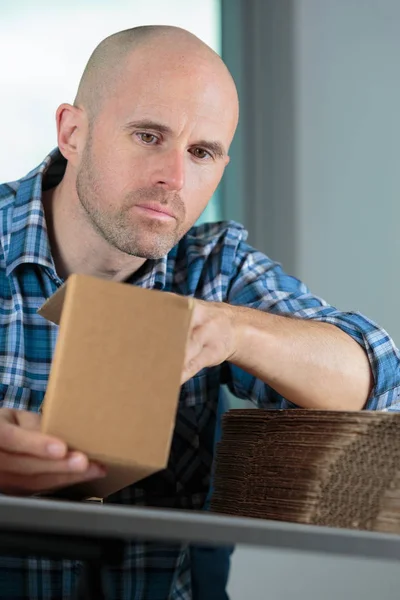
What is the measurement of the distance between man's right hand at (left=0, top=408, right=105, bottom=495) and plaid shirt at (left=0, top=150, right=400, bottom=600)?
1.97ft

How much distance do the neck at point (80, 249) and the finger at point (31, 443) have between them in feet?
2.61

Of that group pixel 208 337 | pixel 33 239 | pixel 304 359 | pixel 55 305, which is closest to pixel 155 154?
pixel 33 239

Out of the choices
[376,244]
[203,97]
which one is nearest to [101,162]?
[203,97]

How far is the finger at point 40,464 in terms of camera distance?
79 cm

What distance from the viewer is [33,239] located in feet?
5.15

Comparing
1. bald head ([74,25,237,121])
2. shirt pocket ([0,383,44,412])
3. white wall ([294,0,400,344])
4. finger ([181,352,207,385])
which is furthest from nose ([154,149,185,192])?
white wall ([294,0,400,344])

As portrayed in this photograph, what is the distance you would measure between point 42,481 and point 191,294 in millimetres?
832

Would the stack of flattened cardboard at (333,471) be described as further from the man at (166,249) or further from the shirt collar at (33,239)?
the shirt collar at (33,239)

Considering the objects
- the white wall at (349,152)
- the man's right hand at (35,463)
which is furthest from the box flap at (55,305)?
the white wall at (349,152)

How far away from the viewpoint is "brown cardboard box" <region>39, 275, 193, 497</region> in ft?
2.57

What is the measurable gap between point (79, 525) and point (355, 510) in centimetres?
37

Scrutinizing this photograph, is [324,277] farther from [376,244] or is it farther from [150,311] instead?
[150,311]

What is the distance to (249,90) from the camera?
8.30 ft

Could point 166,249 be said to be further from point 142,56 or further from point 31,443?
point 31,443
